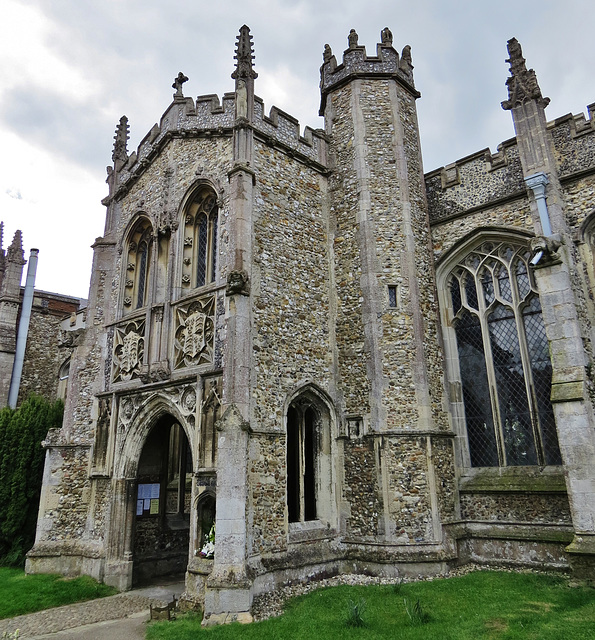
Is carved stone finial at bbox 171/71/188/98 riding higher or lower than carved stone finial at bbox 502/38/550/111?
higher

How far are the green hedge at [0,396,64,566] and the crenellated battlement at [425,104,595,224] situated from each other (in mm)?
11903

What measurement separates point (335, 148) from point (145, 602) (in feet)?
35.4

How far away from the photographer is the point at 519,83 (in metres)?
10.7

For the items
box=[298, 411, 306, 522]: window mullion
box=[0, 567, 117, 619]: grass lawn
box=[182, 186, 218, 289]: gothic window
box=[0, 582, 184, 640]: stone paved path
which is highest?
box=[182, 186, 218, 289]: gothic window

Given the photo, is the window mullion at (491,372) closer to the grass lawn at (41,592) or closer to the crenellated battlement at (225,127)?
the crenellated battlement at (225,127)

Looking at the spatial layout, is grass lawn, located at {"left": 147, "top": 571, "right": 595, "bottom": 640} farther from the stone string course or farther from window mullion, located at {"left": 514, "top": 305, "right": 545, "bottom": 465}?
window mullion, located at {"left": 514, "top": 305, "right": 545, "bottom": 465}

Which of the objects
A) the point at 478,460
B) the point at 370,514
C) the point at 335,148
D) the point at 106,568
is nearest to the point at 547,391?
the point at 478,460

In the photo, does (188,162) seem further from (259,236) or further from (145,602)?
(145,602)

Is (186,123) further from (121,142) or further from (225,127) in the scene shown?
(121,142)

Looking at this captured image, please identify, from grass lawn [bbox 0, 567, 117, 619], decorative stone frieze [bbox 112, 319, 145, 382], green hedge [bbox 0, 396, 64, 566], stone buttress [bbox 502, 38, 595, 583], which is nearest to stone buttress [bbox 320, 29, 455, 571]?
stone buttress [bbox 502, 38, 595, 583]

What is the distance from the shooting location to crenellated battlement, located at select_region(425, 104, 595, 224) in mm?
10211

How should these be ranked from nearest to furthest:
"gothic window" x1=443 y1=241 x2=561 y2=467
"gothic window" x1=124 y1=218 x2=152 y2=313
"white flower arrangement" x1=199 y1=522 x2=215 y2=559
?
"white flower arrangement" x1=199 y1=522 x2=215 y2=559 < "gothic window" x1=443 y1=241 x2=561 y2=467 < "gothic window" x1=124 y1=218 x2=152 y2=313

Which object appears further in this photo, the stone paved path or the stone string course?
the stone string course

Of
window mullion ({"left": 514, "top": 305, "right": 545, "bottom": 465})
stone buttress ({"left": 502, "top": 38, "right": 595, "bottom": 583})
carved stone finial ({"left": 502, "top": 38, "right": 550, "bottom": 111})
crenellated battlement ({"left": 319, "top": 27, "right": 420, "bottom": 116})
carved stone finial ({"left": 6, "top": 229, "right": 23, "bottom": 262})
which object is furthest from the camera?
carved stone finial ({"left": 6, "top": 229, "right": 23, "bottom": 262})
